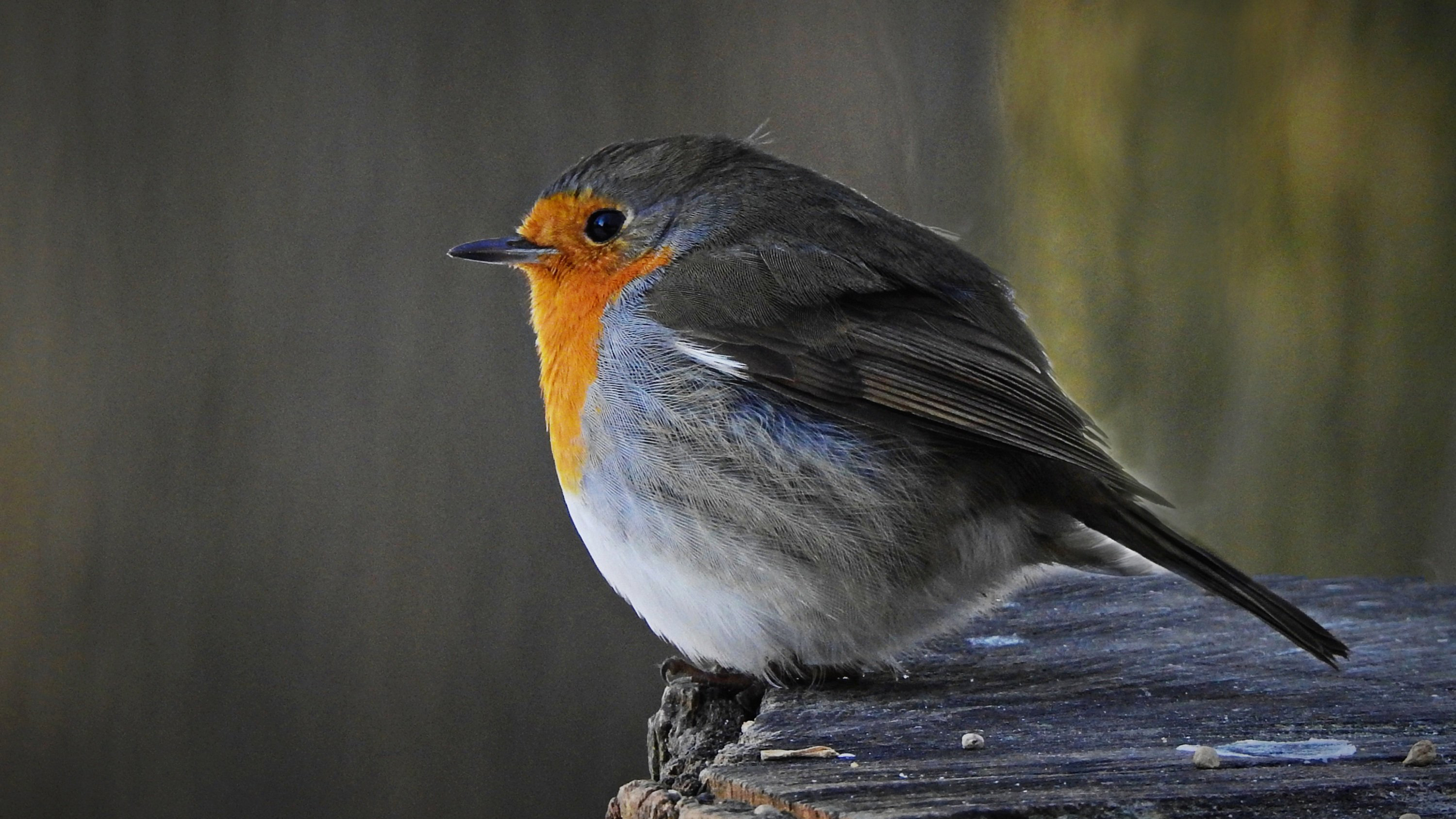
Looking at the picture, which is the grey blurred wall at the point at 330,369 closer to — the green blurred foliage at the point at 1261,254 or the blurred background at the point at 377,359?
the blurred background at the point at 377,359

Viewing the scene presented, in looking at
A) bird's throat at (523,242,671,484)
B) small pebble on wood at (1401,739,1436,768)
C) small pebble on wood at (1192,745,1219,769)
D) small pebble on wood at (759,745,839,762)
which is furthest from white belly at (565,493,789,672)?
small pebble on wood at (1401,739,1436,768)

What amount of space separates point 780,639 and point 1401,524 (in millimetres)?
2117

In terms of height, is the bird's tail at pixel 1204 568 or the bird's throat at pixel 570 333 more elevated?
the bird's throat at pixel 570 333

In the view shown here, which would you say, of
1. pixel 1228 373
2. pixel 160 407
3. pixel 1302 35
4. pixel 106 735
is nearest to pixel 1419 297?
pixel 1228 373

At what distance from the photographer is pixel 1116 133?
3545mm

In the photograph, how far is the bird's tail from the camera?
81.4 inches

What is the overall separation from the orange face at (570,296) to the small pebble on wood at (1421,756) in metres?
1.28

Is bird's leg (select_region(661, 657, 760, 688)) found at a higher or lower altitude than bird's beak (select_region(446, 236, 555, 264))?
lower

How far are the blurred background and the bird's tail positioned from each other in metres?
1.40

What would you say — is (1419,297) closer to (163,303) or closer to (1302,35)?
(1302,35)

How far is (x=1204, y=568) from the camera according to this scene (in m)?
2.19

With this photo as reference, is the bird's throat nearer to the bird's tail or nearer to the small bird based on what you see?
the small bird

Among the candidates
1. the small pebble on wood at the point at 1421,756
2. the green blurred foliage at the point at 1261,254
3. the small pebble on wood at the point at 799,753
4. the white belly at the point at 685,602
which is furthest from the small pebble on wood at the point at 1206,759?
the green blurred foliage at the point at 1261,254

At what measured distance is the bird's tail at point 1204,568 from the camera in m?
2.07
